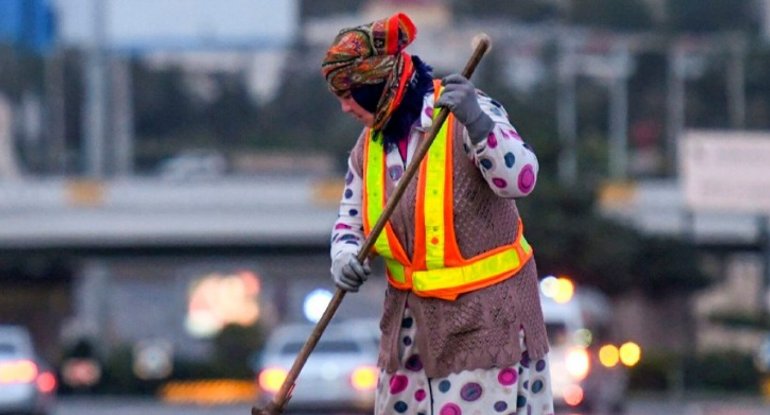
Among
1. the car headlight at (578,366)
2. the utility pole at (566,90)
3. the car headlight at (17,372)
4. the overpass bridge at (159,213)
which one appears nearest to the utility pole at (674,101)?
the utility pole at (566,90)

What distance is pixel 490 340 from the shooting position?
5.13m

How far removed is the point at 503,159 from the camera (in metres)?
4.97

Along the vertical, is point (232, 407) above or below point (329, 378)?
below

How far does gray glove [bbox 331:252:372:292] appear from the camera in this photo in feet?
16.7

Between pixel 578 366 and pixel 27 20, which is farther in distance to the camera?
pixel 27 20

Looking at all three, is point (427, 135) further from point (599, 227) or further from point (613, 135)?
point (613, 135)

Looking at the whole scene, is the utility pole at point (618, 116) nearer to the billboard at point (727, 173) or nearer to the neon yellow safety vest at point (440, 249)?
the billboard at point (727, 173)

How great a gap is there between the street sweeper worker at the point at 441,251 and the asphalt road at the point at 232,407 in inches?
661

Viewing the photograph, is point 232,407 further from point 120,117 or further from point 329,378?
point 120,117

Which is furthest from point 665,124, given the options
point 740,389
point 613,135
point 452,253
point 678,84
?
point 452,253

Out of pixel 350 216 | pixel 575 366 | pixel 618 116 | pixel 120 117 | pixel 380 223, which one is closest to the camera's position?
pixel 380 223

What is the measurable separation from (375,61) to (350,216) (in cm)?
53

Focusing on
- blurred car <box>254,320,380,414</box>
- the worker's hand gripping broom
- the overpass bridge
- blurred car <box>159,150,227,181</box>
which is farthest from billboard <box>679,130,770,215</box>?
blurred car <box>159,150,227,181</box>

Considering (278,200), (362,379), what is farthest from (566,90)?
(362,379)
